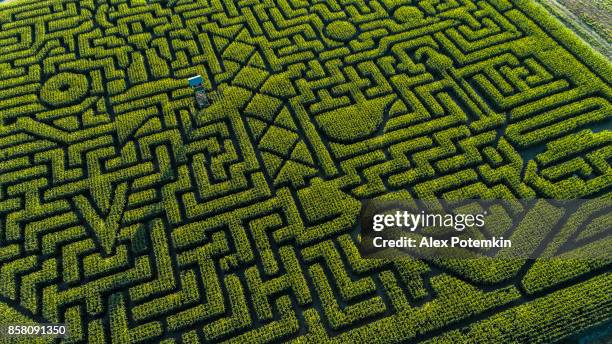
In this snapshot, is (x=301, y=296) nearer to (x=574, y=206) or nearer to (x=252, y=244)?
(x=252, y=244)
